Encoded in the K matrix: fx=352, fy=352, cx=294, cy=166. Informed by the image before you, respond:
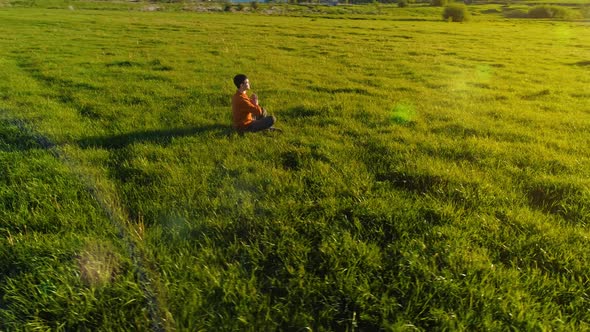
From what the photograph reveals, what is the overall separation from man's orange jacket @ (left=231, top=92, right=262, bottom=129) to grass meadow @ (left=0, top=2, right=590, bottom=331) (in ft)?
1.08

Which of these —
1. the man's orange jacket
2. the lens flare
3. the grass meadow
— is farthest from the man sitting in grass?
the lens flare

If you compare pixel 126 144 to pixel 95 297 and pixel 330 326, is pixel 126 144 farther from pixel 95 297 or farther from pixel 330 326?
pixel 330 326

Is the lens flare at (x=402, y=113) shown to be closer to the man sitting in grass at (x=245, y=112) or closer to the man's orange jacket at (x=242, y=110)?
the man sitting in grass at (x=245, y=112)

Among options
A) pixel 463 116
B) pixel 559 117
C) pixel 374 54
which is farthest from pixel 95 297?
pixel 374 54

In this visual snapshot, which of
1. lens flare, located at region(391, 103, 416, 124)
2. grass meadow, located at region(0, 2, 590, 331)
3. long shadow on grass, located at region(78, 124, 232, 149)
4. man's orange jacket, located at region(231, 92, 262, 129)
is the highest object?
man's orange jacket, located at region(231, 92, 262, 129)

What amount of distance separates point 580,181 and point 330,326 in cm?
439

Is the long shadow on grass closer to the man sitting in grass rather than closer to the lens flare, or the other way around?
the man sitting in grass

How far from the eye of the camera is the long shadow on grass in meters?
6.23

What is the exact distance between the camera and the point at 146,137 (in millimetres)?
6551

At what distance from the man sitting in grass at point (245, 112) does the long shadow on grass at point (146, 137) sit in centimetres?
33

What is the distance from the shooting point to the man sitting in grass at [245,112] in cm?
665

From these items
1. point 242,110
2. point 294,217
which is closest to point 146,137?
point 242,110

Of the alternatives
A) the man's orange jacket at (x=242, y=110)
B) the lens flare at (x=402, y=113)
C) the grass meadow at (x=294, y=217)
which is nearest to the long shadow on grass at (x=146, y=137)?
the grass meadow at (x=294, y=217)

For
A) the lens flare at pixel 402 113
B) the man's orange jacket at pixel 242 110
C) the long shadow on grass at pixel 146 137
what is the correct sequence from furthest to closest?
the lens flare at pixel 402 113 < the man's orange jacket at pixel 242 110 < the long shadow on grass at pixel 146 137
